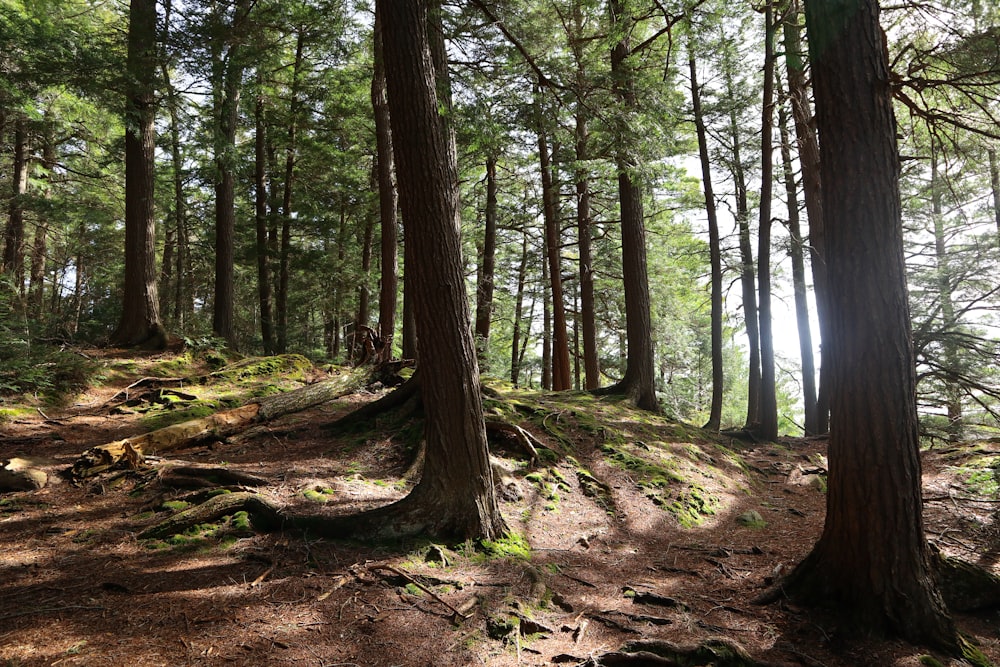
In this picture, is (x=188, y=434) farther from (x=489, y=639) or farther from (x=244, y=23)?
(x=244, y=23)

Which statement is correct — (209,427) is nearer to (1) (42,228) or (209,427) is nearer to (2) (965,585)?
(2) (965,585)

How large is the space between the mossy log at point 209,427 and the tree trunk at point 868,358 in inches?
283

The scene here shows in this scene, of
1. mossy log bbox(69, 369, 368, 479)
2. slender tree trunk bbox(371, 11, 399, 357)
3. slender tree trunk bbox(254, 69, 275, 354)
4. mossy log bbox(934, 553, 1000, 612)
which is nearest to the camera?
mossy log bbox(934, 553, 1000, 612)

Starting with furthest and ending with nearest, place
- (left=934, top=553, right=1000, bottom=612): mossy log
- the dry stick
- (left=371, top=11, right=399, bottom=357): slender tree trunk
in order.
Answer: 1. (left=371, top=11, right=399, bottom=357): slender tree trunk
2. (left=934, top=553, right=1000, bottom=612): mossy log
3. the dry stick

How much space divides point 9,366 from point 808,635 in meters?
10.1

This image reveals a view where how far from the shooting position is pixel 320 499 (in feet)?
18.0

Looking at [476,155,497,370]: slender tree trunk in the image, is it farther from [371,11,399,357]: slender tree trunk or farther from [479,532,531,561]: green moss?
[479,532,531,561]: green moss

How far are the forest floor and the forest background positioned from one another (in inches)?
122

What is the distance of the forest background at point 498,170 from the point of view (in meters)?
7.70

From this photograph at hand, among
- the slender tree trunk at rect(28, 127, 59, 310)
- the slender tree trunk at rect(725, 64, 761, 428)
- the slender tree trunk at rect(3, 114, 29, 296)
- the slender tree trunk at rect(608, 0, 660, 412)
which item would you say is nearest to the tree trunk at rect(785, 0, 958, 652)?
the slender tree trunk at rect(608, 0, 660, 412)

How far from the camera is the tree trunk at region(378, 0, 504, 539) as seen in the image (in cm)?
492

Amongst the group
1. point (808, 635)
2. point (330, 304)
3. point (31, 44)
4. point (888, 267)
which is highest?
point (31, 44)

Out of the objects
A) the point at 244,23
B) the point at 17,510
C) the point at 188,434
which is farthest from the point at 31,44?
the point at 17,510

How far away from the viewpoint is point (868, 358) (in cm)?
387
